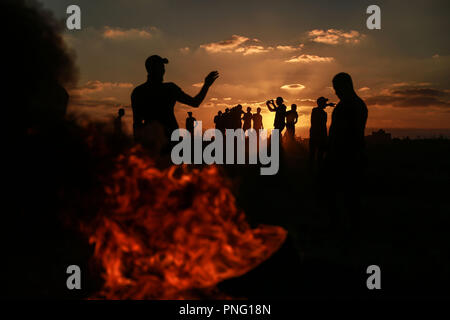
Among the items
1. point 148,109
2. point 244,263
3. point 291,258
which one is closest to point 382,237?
point 291,258

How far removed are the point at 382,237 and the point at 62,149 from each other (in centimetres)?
560

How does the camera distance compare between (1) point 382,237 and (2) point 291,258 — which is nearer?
(2) point 291,258

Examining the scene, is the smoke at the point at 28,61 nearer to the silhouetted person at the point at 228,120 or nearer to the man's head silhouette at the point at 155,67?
A: the man's head silhouette at the point at 155,67

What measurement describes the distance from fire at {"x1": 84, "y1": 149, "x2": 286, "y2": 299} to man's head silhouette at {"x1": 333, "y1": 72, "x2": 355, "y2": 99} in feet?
11.2

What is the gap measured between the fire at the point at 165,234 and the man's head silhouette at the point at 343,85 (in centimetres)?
341

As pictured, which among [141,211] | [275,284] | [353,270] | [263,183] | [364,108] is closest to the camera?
[141,211]

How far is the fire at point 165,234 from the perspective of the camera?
15.8 ft

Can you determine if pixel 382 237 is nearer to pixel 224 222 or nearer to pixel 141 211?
pixel 224 222

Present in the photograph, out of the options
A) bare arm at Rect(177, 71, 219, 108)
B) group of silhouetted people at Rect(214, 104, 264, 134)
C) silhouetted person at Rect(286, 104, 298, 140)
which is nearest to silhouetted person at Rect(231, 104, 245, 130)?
group of silhouetted people at Rect(214, 104, 264, 134)

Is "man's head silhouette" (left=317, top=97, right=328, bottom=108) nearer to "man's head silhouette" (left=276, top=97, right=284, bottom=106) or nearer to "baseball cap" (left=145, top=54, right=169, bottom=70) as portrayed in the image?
"man's head silhouette" (left=276, top=97, right=284, bottom=106)

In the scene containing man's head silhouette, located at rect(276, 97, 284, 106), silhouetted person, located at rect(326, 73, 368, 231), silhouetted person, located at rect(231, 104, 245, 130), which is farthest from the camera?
silhouetted person, located at rect(231, 104, 245, 130)

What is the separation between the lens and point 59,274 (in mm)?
6230

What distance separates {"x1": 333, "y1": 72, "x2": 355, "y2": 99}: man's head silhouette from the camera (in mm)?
7441

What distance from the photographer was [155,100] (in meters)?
6.80
